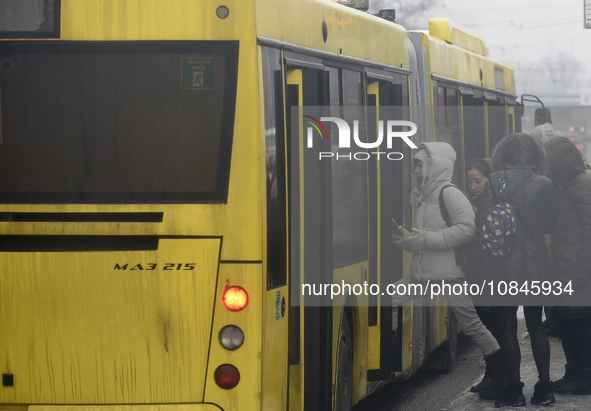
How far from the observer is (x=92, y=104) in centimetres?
510

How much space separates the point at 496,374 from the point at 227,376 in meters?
3.72

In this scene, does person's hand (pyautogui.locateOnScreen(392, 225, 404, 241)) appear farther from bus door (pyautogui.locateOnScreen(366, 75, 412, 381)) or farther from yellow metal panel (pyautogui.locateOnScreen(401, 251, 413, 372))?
yellow metal panel (pyautogui.locateOnScreen(401, 251, 413, 372))

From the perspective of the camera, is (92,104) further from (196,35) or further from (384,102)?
(384,102)

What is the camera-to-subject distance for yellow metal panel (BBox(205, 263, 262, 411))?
502cm

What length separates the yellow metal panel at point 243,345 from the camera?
502 centimetres

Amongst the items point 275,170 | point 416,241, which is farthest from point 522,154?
point 275,170

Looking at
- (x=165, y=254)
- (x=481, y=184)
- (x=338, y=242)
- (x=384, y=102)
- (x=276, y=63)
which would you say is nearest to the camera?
(x=165, y=254)

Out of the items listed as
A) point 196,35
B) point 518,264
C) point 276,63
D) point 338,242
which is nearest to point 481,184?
point 518,264

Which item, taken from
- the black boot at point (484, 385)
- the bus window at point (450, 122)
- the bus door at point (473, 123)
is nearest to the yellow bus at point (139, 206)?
the black boot at point (484, 385)

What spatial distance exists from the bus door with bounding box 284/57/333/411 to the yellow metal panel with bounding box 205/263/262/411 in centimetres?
64

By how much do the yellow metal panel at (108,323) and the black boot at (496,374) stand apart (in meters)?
3.70

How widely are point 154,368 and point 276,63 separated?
1.65m

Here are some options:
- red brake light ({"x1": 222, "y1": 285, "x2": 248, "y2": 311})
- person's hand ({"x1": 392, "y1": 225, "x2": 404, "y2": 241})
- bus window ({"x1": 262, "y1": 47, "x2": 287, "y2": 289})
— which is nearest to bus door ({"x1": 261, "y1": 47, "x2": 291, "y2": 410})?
bus window ({"x1": 262, "y1": 47, "x2": 287, "y2": 289})

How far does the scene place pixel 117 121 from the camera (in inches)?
200
